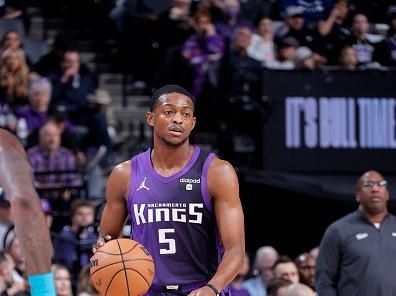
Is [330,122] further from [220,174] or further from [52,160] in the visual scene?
[220,174]

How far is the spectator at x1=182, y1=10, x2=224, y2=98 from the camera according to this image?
13.9m

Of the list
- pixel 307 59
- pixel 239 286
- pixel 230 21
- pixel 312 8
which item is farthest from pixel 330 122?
pixel 239 286

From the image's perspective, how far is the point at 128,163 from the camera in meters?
6.84

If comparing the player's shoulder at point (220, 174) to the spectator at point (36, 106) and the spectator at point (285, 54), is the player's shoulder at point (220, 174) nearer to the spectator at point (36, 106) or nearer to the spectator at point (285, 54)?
the spectator at point (36, 106)

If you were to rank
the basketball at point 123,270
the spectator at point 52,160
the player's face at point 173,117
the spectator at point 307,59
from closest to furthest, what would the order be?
the basketball at point 123,270
the player's face at point 173,117
the spectator at point 52,160
the spectator at point 307,59

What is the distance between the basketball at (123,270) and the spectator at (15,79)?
6.85m

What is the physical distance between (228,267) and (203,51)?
8254 millimetres

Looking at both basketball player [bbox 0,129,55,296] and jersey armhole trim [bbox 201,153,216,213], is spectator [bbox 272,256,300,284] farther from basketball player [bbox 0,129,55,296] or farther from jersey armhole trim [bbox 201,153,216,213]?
basketball player [bbox 0,129,55,296]

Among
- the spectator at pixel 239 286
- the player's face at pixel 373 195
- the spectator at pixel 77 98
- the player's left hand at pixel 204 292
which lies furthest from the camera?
the spectator at pixel 77 98

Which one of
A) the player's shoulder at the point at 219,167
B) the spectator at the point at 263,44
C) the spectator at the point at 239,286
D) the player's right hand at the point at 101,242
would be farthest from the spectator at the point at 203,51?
the player's right hand at the point at 101,242

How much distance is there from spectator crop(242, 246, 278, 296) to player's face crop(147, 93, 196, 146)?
502 cm

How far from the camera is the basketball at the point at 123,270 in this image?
623 cm

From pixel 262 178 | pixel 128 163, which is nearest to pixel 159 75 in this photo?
pixel 262 178

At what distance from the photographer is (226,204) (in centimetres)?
650
